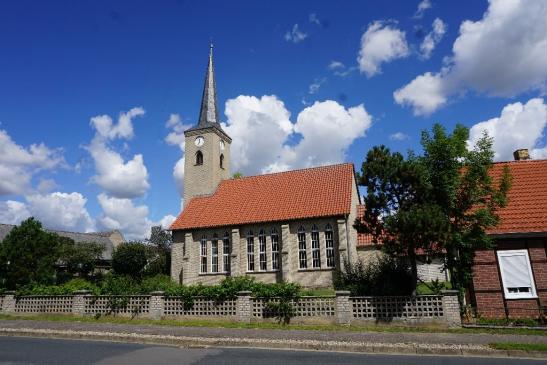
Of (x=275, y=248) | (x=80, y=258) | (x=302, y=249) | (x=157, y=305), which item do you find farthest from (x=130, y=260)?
(x=157, y=305)

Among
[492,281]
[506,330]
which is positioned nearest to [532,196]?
[492,281]

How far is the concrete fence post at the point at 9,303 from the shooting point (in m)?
20.0

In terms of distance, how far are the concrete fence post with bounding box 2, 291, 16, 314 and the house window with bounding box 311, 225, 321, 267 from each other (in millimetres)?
19616

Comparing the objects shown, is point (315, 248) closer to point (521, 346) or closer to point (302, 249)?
point (302, 249)

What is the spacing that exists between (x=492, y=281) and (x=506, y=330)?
376 centimetres

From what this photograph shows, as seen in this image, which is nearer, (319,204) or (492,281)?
(492,281)

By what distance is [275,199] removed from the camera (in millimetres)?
33875

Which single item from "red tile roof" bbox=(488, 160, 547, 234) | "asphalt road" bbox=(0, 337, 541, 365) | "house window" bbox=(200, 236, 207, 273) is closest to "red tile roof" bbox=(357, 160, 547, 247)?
"red tile roof" bbox=(488, 160, 547, 234)

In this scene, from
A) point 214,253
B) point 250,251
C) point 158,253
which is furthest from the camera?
point 158,253

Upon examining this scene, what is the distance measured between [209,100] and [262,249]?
19.6 meters

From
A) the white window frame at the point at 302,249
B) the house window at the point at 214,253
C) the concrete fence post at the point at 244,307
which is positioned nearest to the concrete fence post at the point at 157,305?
the concrete fence post at the point at 244,307

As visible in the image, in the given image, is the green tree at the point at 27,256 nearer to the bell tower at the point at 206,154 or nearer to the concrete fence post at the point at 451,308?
the bell tower at the point at 206,154

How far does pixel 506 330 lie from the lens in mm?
12406

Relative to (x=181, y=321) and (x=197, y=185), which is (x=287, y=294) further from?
(x=197, y=185)
